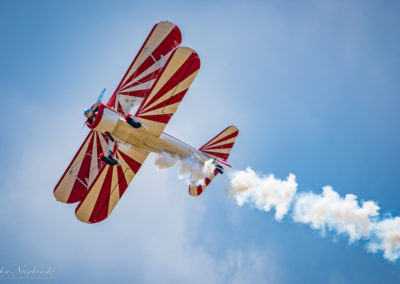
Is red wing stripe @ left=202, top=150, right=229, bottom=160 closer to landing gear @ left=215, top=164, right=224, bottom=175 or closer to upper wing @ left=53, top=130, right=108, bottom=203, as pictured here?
landing gear @ left=215, top=164, right=224, bottom=175

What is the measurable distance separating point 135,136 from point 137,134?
12cm

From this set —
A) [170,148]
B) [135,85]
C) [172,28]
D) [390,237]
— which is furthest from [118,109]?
[390,237]

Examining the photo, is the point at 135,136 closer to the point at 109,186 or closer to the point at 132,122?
the point at 132,122

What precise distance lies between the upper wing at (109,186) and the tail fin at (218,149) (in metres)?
2.95

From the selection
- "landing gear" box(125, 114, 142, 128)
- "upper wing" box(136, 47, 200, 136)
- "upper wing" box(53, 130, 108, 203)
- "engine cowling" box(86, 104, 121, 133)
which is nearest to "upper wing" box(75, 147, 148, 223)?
"engine cowling" box(86, 104, 121, 133)

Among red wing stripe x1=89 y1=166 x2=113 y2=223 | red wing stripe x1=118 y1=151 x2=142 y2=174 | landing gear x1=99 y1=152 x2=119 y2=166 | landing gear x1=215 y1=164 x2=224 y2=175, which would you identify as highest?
landing gear x1=215 y1=164 x2=224 y2=175

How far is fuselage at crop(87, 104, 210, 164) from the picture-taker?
601 inches

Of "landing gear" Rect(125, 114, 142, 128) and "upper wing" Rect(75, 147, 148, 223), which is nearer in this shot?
"landing gear" Rect(125, 114, 142, 128)

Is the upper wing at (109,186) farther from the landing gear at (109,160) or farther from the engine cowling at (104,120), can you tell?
the engine cowling at (104,120)

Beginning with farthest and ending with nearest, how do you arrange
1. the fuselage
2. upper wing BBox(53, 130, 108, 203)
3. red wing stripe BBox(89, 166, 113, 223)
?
upper wing BBox(53, 130, 108, 203)
red wing stripe BBox(89, 166, 113, 223)
the fuselage

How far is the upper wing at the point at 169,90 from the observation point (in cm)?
1498

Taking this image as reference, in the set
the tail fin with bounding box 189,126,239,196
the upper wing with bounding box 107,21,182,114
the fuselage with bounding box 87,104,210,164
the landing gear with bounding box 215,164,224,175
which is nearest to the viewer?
the fuselage with bounding box 87,104,210,164

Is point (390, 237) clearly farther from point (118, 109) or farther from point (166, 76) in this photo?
point (118, 109)

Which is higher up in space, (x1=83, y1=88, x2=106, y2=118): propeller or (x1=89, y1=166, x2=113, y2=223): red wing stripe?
(x1=83, y1=88, x2=106, y2=118): propeller
